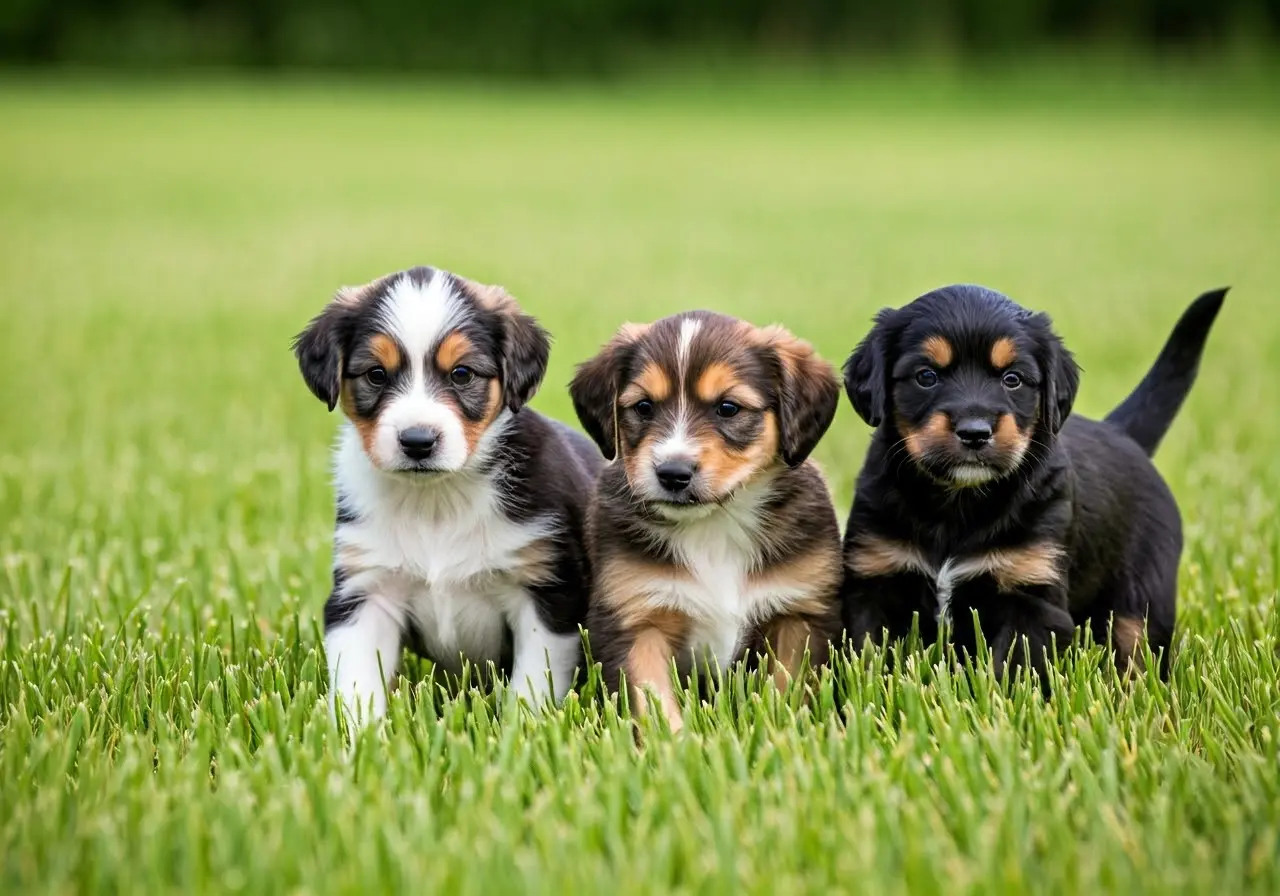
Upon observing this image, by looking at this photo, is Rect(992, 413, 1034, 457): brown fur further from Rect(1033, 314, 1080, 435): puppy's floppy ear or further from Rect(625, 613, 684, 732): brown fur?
Rect(625, 613, 684, 732): brown fur

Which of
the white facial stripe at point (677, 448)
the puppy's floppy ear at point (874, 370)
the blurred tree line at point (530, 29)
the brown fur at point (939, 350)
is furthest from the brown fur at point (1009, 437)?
the blurred tree line at point (530, 29)

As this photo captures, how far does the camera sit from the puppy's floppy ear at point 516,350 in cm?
449

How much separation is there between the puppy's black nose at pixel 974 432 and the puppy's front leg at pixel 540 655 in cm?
Result: 134

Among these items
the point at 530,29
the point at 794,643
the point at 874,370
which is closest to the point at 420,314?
the point at 874,370

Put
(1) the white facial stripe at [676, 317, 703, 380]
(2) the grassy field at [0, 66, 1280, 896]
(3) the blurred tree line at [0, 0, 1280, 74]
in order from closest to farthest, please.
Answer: (2) the grassy field at [0, 66, 1280, 896]
(1) the white facial stripe at [676, 317, 703, 380]
(3) the blurred tree line at [0, 0, 1280, 74]

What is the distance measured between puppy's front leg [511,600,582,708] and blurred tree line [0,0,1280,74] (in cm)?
4359

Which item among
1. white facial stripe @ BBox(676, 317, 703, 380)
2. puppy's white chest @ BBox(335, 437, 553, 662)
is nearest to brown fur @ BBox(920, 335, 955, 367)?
white facial stripe @ BBox(676, 317, 703, 380)

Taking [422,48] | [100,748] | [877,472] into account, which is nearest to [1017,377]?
[877,472]

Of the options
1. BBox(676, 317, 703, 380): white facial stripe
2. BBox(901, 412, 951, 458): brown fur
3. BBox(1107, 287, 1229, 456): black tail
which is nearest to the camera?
BBox(901, 412, 951, 458): brown fur

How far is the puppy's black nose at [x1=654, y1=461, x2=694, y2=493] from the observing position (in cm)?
412

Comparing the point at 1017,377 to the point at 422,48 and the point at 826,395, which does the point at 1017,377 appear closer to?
the point at 826,395

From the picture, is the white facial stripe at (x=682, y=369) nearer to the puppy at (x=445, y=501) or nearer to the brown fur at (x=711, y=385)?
the brown fur at (x=711, y=385)

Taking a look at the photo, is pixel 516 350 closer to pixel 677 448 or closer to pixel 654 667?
pixel 677 448

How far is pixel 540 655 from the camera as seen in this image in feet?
14.6
